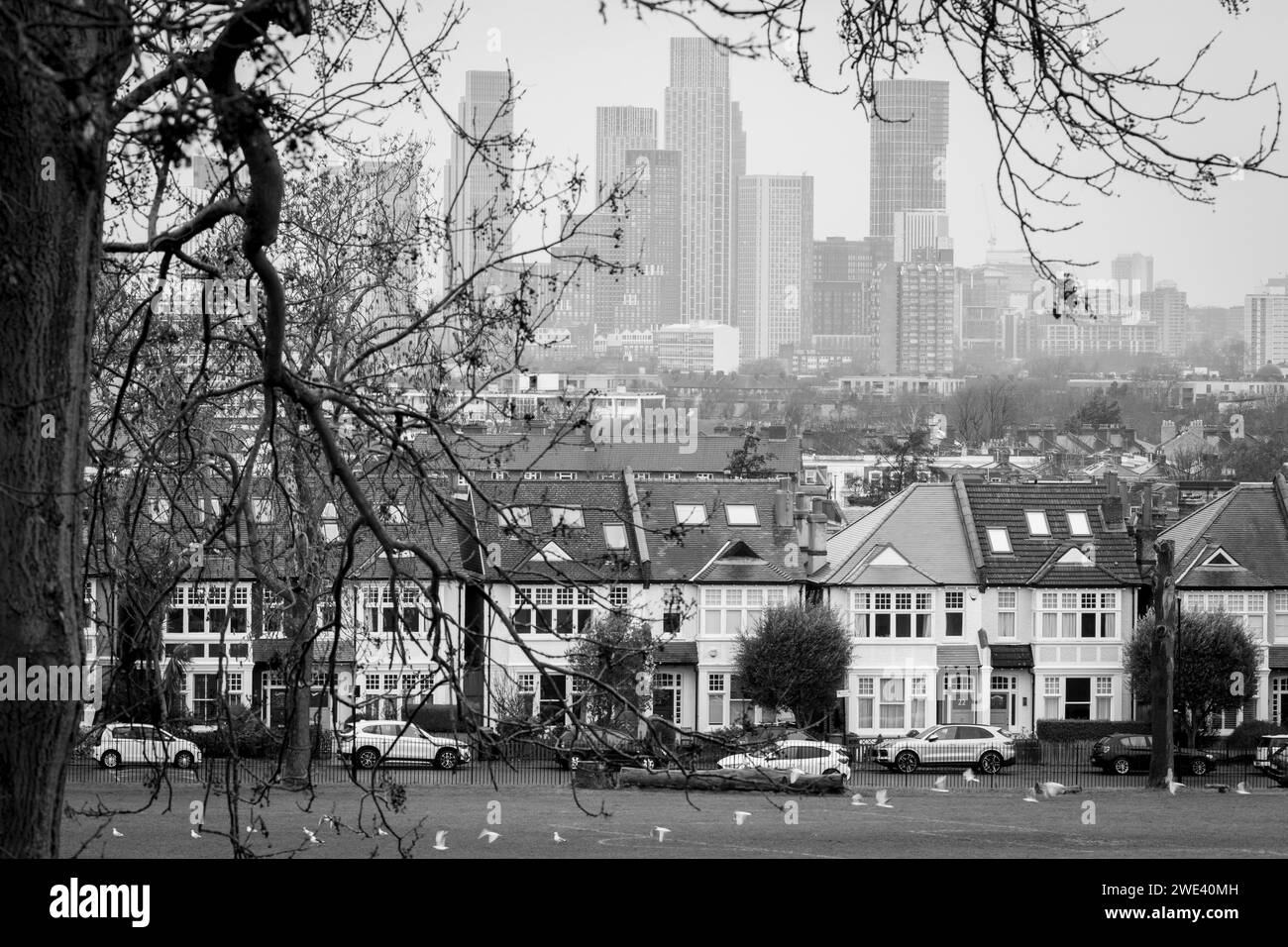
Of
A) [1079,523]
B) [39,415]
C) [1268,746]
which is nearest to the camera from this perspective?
[39,415]

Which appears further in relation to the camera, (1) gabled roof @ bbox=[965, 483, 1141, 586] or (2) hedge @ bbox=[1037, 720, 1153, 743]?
(1) gabled roof @ bbox=[965, 483, 1141, 586]

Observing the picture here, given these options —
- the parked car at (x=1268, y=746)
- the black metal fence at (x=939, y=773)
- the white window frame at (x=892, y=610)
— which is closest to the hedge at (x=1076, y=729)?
the black metal fence at (x=939, y=773)

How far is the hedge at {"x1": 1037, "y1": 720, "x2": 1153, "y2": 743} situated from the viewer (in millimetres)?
41812

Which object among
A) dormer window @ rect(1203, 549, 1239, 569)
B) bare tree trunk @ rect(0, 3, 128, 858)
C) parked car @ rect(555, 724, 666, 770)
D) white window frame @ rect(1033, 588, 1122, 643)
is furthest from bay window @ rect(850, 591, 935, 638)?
bare tree trunk @ rect(0, 3, 128, 858)

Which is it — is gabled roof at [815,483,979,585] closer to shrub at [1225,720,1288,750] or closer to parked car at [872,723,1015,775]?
parked car at [872,723,1015,775]

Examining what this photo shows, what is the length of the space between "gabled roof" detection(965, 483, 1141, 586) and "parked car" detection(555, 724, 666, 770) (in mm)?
37983

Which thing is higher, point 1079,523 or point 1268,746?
point 1079,523

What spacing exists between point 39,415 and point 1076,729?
126 feet

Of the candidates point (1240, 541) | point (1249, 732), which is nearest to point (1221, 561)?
point (1240, 541)

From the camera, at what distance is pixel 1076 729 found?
41.9 m

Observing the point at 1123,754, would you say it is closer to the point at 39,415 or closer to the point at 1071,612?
the point at 1071,612

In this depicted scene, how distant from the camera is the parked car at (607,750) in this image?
667 cm

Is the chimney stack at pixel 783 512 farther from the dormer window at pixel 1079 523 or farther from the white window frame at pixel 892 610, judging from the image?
the dormer window at pixel 1079 523

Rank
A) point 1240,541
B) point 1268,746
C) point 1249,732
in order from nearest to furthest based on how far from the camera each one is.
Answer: point 1268,746 < point 1249,732 < point 1240,541
